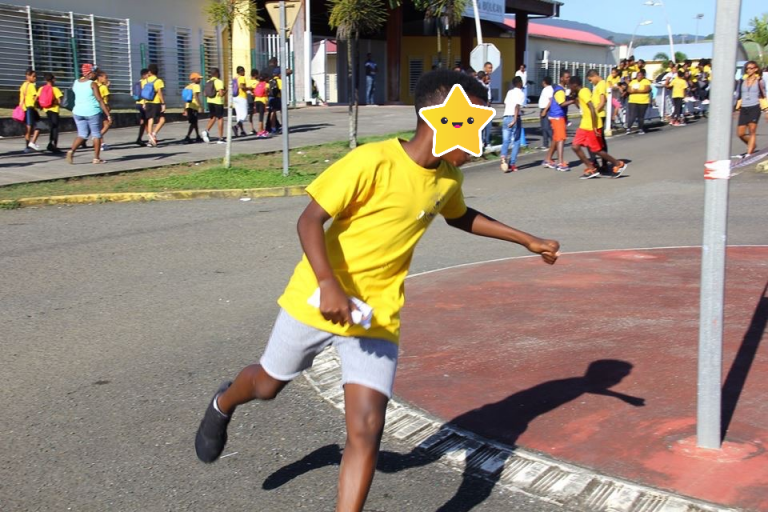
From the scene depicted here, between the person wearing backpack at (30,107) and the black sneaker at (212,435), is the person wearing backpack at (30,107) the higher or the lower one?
the higher one

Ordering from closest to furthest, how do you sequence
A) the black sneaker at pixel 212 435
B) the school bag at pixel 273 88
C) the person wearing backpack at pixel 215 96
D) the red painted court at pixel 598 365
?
the black sneaker at pixel 212 435 < the red painted court at pixel 598 365 < the person wearing backpack at pixel 215 96 < the school bag at pixel 273 88

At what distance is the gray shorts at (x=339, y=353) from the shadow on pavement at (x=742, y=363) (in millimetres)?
2048

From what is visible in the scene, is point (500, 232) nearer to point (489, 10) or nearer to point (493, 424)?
point (493, 424)

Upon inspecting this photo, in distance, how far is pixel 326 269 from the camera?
3.17 meters

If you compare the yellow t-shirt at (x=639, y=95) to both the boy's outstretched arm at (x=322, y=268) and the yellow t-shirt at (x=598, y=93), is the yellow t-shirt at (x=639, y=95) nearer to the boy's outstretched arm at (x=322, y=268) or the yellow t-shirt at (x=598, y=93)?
the yellow t-shirt at (x=598, y=93)

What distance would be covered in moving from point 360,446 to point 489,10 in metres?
37.4

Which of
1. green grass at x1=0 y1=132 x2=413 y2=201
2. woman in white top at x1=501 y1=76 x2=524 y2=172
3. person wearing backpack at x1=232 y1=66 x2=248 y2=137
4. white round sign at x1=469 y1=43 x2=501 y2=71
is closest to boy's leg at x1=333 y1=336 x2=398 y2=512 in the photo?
green grass at x1=0 y1=132 x2=413 y2=201

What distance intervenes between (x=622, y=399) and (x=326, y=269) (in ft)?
8.28

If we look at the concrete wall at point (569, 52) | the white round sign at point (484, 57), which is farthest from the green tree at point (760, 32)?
the white round sign at point (484, 57)

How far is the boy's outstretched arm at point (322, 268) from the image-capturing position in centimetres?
312

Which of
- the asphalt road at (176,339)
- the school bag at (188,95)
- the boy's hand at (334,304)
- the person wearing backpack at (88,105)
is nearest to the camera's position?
the boy's hand at (334,304)

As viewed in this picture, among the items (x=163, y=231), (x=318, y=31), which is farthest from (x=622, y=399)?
(x=318, y=31)

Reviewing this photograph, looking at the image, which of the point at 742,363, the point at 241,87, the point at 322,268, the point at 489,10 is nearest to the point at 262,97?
the point at 241,87

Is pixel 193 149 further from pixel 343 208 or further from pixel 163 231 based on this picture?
pixel 343 208
